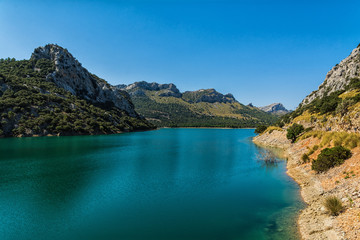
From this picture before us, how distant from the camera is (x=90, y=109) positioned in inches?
6053

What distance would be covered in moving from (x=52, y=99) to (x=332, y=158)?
153 m

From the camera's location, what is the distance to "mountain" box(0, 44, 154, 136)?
360 feet

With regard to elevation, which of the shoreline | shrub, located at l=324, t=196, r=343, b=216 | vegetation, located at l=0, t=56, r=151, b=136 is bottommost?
the shoreline

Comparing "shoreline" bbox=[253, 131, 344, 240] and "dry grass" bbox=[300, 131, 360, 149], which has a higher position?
"dry grass" bbox=[300, 131, 360, 149]

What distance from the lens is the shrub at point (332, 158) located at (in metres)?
26.8

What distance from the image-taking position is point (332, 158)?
2762 centimetres

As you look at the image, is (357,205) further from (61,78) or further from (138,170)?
(61,78)

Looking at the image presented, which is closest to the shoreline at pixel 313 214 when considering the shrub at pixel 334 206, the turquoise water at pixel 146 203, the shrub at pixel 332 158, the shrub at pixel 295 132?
the shrub at pixel 334 206

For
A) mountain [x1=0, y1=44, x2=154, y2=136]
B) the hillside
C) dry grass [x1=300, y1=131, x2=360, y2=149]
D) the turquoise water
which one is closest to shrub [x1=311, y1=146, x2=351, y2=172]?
the hillside

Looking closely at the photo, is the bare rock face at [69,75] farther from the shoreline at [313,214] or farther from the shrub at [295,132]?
the shoreline at [313,214]

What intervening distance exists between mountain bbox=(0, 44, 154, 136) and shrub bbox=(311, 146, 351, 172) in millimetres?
123890

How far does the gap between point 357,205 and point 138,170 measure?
33070 millimetres

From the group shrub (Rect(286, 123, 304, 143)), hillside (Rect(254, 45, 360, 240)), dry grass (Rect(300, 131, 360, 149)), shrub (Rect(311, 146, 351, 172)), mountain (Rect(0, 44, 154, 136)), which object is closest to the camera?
hillside (Rect(254, 45, 360, 240))

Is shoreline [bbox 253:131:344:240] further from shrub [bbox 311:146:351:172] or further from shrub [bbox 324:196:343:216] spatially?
shrub [bbox 311:146:351:172]
